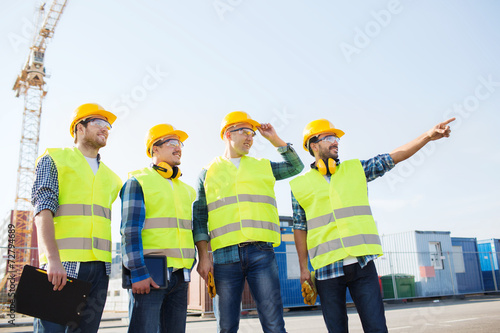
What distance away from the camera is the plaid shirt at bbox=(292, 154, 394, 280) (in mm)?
3238

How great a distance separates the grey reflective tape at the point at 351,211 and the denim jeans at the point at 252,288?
2.07ft

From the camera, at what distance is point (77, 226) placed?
296 centimetres

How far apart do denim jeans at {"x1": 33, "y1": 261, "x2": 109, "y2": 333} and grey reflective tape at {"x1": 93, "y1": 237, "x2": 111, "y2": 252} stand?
0.35 feet

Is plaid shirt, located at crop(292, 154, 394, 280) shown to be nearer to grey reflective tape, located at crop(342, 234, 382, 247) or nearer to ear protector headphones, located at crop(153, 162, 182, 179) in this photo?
grey reflective tape, located at crop(342, 234, 382, 247)

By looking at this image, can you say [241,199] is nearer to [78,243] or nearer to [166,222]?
[166,222]

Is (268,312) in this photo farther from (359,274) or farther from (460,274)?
(460,274)

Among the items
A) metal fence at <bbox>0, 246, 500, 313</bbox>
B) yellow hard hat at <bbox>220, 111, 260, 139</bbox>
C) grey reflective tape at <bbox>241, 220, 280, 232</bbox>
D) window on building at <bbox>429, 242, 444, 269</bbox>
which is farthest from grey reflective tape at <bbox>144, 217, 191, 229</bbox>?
window on building at <bbox>429, 242, 444, 269</bbox>

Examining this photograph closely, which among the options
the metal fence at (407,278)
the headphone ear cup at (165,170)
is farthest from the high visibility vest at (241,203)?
the metal fence at (407,278)

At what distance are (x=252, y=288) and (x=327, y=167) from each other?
4.04 feet

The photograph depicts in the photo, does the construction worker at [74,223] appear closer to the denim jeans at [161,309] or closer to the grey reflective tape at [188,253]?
the denim jeans at [161,309]

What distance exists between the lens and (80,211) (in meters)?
3.01

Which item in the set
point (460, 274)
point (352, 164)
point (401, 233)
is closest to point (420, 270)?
point (401, 233)

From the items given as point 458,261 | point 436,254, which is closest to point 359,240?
point 436,254

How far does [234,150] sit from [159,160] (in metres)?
0.69
